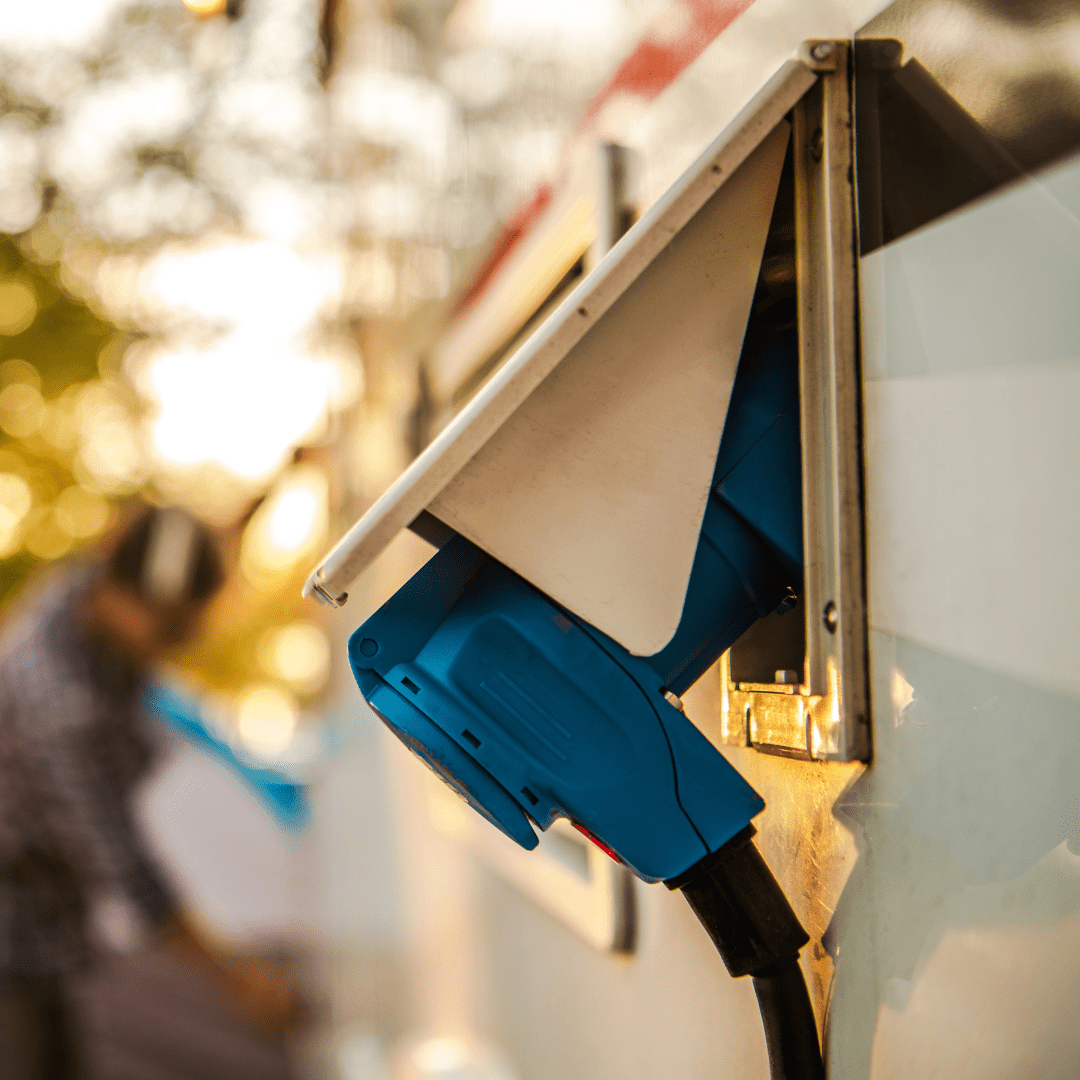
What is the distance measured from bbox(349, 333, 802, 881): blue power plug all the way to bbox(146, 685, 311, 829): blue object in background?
8.94 ft

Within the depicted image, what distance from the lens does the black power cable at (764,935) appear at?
0.60m

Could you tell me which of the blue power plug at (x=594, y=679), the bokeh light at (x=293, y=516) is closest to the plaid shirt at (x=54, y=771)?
the bokeh light at (x=293, y=516)

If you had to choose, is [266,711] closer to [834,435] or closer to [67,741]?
[67,741]

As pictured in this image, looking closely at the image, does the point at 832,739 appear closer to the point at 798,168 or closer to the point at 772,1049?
the point at 772,1049

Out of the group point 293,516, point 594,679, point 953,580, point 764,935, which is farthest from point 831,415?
point 293,516

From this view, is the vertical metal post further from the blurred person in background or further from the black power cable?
the blurred person in background

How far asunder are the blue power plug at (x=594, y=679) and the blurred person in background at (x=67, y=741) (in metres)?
2.20

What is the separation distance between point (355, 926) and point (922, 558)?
301 cm

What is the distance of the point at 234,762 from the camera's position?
363cm

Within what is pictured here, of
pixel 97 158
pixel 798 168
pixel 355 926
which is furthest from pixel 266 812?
pixel 798 168

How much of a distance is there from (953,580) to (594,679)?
0.23 m

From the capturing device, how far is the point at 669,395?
0.61m

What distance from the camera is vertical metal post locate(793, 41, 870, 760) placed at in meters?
0.59

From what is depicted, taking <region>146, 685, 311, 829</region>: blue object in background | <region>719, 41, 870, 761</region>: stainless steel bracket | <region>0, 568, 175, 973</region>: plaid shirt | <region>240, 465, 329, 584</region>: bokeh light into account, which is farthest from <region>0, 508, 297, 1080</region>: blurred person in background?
<region>719, 41, 870, 761</region>: stainless steel bracket
